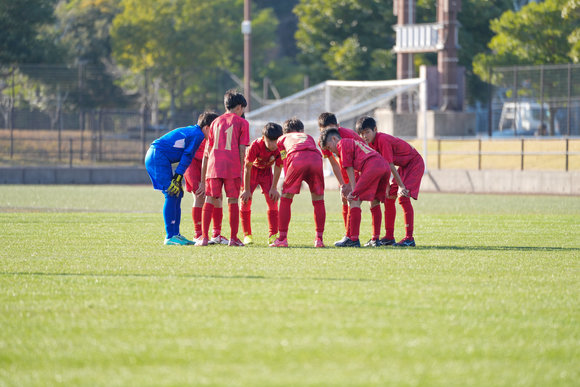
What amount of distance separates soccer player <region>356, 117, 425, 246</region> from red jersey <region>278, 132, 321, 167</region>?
0.77 metres

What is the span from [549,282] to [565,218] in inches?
340

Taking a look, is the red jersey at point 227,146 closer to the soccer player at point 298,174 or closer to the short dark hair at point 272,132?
the short dark hair at point 272,132

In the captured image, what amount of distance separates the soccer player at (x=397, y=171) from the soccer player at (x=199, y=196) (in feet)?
5.95

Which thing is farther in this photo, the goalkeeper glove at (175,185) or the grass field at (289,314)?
the goalkeeper glove at (175,185)

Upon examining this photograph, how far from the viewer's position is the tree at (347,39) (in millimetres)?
44531

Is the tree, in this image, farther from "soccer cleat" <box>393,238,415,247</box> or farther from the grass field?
"soccer cleat" <box>393,238,415,247</box>

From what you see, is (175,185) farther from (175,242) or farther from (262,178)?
(262,178)

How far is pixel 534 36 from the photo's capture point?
3725 centimetres

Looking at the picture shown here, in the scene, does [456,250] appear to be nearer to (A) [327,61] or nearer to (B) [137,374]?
(B) [137,374]

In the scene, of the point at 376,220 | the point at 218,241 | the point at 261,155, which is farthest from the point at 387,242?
the point at 218,241

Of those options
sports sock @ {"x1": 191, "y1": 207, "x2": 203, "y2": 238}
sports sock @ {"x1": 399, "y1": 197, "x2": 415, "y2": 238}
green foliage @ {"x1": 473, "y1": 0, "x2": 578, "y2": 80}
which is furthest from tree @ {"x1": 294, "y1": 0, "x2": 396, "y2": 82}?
sports sock @ {"x1": 191, "y1": 207, "x2": 203, "y2": 238}

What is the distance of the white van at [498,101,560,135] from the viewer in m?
30.5

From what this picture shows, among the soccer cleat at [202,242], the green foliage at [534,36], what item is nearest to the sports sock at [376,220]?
the soccer cleat at [202,242]

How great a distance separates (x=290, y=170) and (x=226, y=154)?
2.40ft
